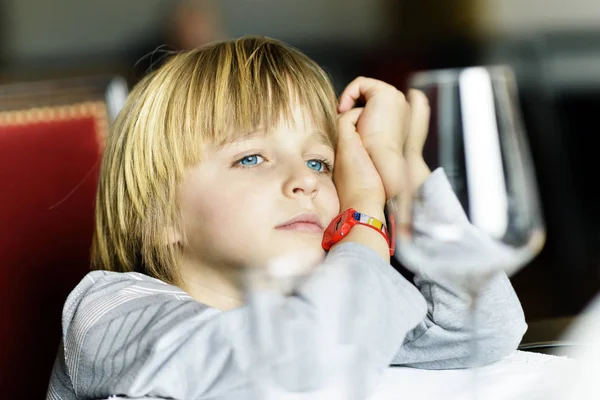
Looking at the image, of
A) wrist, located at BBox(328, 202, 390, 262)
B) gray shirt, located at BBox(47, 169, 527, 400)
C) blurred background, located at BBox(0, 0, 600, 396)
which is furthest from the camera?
blurred background, located at BBox(0, 0, 600, 396)

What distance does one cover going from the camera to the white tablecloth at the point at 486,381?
865 millimetres

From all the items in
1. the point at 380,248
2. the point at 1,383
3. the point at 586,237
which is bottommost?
the point at 586,237

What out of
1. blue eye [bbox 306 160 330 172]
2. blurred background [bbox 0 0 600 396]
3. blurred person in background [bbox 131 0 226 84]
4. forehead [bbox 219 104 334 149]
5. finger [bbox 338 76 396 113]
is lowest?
blurred background [bbox 0 0 600 396]

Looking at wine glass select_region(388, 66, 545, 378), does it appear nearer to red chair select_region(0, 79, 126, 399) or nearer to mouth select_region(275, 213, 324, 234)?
mouth select_region(275, 213, 324, 234)

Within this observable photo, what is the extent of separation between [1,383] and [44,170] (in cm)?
29

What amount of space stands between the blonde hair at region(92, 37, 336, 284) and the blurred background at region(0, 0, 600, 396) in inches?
81.8

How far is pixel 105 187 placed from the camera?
1209 millimetres

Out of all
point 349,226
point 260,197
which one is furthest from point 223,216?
point 349,226

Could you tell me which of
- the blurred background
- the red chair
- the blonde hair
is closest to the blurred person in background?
the blurred background

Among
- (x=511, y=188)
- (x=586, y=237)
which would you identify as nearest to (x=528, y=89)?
(x=586, y=237)

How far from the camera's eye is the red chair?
Answer: 129cm

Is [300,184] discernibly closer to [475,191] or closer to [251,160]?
[251,160]

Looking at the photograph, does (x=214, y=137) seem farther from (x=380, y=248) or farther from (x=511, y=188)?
(x=511, y=188)

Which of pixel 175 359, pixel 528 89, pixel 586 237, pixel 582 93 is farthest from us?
pixel 582 93
